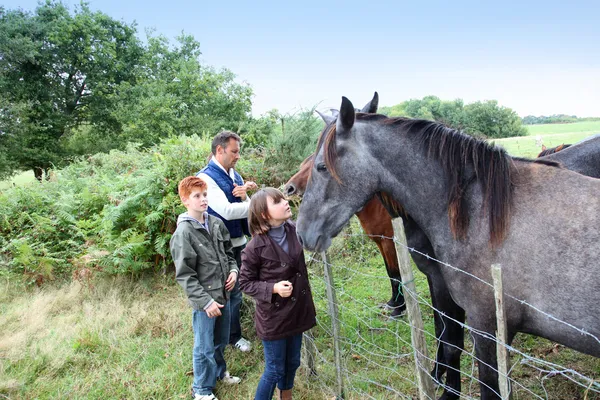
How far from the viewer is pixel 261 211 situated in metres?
2.34

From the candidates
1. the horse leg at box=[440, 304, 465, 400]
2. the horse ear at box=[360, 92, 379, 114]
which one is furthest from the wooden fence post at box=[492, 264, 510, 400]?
the horse ear at box=[360, 92, 379, 114]

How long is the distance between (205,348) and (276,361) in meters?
0.80

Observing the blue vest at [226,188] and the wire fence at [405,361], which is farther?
the blue vest at [226,188]

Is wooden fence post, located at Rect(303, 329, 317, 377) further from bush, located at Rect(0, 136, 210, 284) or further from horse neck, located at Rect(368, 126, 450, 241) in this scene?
bush, located at Rect(0, 136, 210, 284)

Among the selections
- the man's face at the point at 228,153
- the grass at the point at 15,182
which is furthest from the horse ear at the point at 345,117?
the grass at the point at 15,182

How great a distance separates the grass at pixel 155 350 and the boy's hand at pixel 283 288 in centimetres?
70

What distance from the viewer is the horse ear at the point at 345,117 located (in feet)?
6.83

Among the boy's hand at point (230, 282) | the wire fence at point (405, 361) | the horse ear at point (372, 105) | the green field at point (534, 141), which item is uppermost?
the horse ear at point (372, 105)

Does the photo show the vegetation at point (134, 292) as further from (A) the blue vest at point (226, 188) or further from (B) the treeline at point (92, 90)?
(B) the treeline at point (92, 90)

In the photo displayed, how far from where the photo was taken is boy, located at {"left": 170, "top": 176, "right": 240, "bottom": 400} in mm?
2697

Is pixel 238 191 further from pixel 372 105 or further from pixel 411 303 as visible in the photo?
pixel 411 303

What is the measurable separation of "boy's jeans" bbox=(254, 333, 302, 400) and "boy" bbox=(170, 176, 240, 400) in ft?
1.95

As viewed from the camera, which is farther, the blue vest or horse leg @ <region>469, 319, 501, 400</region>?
the blue vest

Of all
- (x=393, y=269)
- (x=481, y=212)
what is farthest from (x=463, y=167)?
(x=393, y=269)
